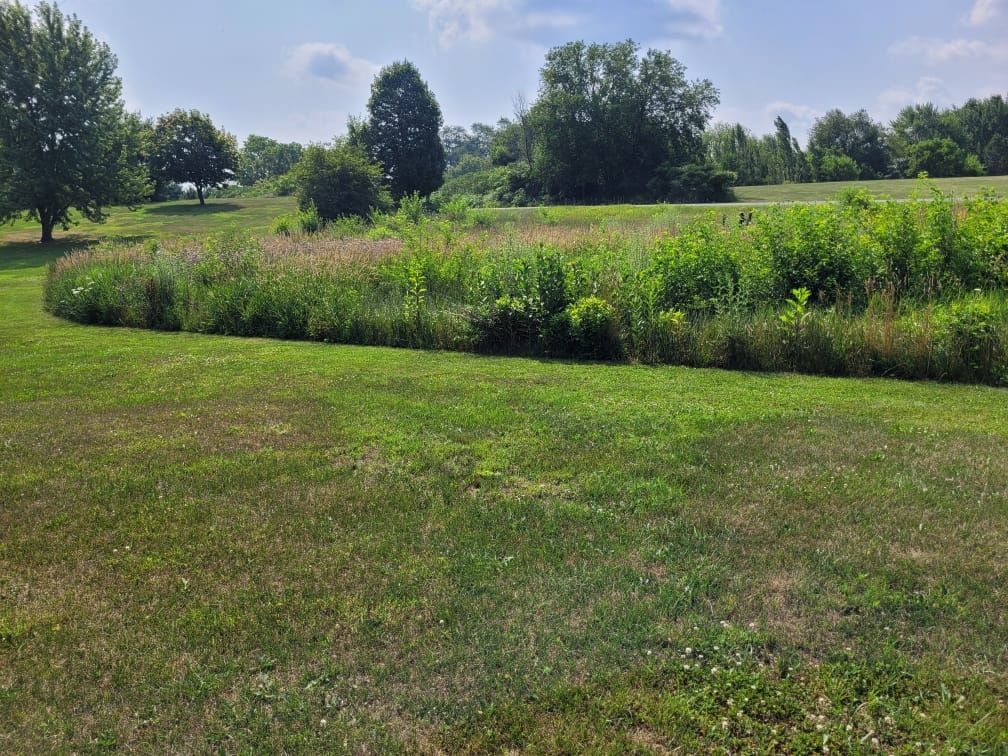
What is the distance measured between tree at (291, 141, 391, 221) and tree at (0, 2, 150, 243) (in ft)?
39.0

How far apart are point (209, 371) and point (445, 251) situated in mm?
5826

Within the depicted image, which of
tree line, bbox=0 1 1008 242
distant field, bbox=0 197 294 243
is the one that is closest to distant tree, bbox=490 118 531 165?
tree line, bbox=0 1 1008 242

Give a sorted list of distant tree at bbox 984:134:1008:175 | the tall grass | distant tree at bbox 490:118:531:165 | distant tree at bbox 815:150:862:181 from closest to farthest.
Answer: the tall grass
distant tree at bbox 815:150:862:181
distant tree at bbox 984:134:1008:175
distant tree at bbox 490:118:531:165

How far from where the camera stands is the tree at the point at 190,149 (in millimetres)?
51125

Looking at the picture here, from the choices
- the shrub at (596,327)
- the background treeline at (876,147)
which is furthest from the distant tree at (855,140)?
the shrub at (596,327)

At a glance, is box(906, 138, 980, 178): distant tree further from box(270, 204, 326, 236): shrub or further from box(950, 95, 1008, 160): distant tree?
box(270, 204, 326, 236): shrub

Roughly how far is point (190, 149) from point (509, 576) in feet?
185

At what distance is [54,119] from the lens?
104 ft

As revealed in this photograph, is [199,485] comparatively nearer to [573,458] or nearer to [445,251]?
[573,458]

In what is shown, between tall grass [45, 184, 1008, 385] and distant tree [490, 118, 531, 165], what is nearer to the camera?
tall grass [45, 184, 1008, 385]

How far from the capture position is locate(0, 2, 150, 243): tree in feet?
101

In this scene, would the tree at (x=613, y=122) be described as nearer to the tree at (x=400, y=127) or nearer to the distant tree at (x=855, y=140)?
the tree at (x=400, y=127)

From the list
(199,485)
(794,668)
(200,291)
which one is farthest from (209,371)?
(794,668)

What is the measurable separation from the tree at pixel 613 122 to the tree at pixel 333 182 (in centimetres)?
2374
